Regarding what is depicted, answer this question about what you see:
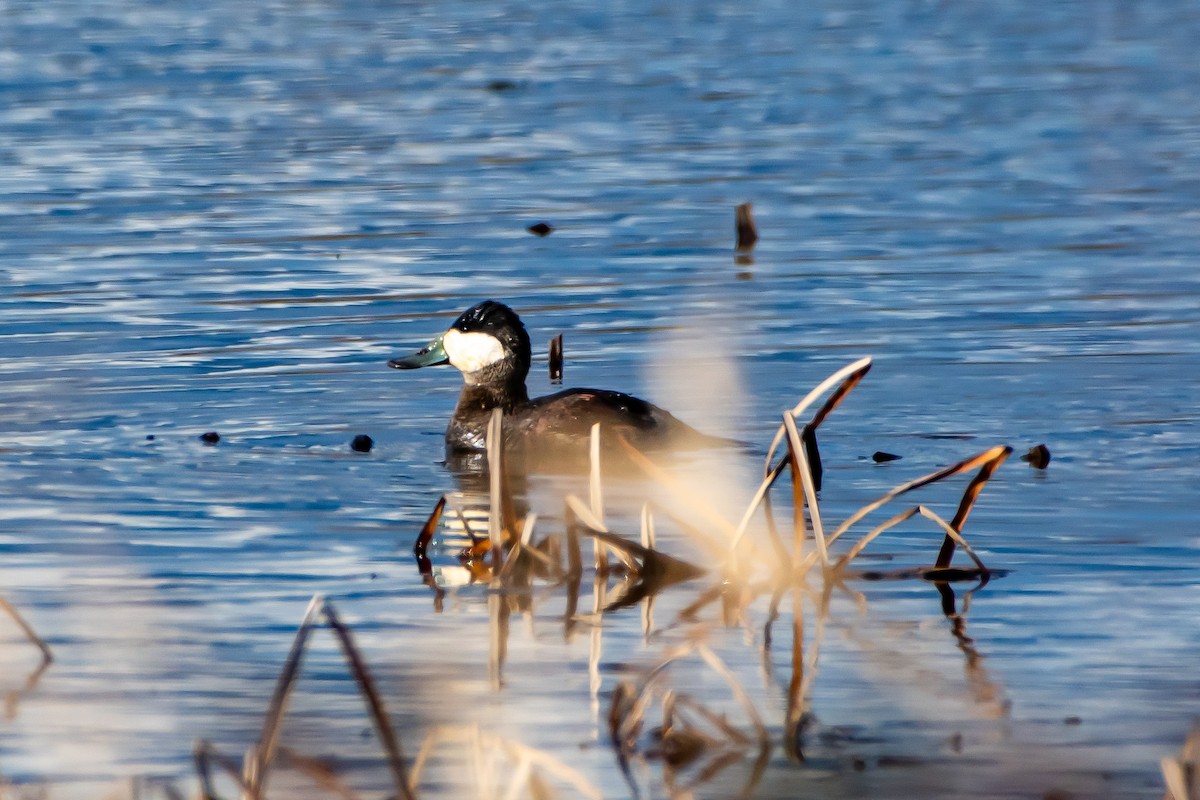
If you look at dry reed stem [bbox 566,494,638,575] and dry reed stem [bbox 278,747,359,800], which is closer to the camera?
dry reed stem [bbox 278,747,359,800]

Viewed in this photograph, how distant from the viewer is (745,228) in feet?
52.3

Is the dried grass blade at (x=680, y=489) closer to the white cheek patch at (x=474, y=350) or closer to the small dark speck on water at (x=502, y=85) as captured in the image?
the white cheek patch at (x=474, y=350)

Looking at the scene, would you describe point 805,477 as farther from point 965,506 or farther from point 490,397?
point 490,397

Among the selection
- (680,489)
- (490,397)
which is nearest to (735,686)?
(680,489)

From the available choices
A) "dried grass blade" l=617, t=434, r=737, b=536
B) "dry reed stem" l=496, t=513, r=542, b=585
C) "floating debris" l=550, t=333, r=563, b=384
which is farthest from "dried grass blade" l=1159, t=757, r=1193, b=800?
"floating debris" l=550, t=333, r=563, b=384

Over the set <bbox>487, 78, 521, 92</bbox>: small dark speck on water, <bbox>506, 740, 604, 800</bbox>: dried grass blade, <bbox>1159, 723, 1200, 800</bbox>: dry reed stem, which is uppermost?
<bbox>1159, 723, 1200, 800</bbox>: dry reed stem

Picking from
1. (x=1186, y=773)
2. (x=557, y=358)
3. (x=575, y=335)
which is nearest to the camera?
(x=1186, y=773)

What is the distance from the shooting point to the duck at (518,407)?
400 inches

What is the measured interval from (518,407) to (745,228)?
17.4 ft

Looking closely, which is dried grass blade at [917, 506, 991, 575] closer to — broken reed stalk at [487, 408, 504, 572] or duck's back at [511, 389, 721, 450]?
broken reed stalk at [487, 408, 504, 572]

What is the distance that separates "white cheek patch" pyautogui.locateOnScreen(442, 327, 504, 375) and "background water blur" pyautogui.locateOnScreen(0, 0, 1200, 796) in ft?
1.49

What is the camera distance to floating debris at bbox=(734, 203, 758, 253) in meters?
15.9

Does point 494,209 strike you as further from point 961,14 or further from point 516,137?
point 961,14

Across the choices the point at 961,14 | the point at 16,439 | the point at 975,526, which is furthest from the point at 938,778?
the point at 961,14
